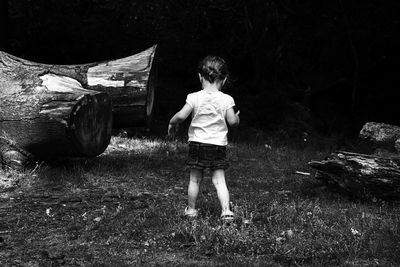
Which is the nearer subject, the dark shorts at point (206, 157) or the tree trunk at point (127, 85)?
the dark shorts at point (206, 157)

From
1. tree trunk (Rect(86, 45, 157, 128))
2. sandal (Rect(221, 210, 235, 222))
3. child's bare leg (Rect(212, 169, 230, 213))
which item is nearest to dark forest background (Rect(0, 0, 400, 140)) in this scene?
tree trunk (Rect(86, 45, 157, 128))

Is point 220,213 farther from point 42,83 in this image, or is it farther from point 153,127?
point 153,127

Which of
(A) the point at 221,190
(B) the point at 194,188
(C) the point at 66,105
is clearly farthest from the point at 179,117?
(C) the point at 66,105

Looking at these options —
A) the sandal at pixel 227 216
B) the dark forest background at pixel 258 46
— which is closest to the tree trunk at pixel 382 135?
the sandal at pixel 227 216

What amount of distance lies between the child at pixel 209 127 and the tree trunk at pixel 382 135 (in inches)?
137

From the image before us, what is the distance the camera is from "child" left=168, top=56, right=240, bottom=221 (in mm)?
5910

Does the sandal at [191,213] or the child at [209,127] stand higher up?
the child at [209,127]

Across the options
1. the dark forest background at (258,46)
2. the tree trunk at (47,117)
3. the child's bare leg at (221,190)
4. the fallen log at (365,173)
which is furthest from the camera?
the dark forest background at (258,46)

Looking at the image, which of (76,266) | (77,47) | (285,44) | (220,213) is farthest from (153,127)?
(76,266)

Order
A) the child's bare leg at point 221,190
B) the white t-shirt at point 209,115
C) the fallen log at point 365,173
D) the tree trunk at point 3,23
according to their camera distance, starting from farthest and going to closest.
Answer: the tree trunk at point 3,23, the fallen log at point 365,173, the white t-shirt at point 209,115, the child's bare leg at point 221,190

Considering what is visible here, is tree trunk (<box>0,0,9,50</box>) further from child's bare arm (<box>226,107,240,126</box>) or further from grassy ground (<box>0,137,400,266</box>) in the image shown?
child's bare arm (<box>226,107,240,126</box>)

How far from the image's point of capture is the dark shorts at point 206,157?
5.91 meters

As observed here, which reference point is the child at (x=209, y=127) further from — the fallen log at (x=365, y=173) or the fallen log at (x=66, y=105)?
the fallen log at (x=66, y=105)

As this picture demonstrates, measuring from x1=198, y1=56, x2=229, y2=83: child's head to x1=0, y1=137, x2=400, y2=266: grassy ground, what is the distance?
4.59 feet
